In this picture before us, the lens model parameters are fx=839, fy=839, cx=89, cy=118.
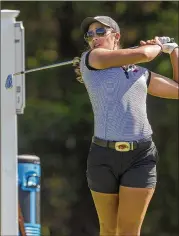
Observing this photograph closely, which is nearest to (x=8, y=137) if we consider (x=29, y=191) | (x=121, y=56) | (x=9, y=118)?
(x=9, y=118)

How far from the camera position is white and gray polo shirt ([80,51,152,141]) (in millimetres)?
3691

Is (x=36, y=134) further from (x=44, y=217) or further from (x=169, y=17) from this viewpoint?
(x=169, y=17)

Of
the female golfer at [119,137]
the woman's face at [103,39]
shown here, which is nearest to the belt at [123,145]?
the female golfer at [119,137]

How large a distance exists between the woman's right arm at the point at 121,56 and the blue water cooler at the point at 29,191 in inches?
68.9

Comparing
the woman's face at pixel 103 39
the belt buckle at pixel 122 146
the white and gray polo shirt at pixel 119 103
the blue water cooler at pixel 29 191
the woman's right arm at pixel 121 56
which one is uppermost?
the woman's face at pixel 103 39

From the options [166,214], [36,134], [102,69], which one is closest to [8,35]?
[102,69]

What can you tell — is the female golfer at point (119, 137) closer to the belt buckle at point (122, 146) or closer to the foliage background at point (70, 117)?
the belt buckle at point (122, 146)

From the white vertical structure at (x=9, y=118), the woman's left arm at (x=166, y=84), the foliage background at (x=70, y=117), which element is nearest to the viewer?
the woman's left arm at (x=166, y=84)

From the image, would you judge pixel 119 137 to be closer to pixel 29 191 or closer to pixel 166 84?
pixel 166 84

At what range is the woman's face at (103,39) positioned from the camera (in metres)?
3.82

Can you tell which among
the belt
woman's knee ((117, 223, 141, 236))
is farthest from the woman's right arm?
woman's knee ((117, 223, 141, 236))

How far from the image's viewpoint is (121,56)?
3.63 metres

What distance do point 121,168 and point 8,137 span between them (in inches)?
60.0

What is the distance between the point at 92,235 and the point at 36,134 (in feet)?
4.14
